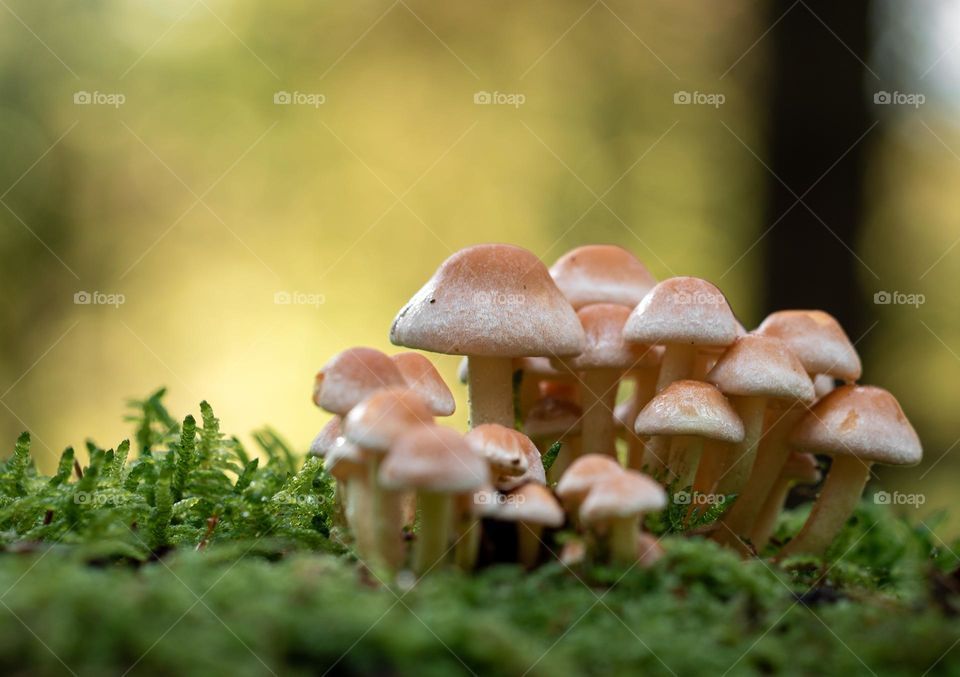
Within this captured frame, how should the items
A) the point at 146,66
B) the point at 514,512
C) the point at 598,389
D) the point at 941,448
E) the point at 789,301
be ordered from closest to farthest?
the point at 514,512 < the point at 598,389 < the point at 789,301 < the point at 941,448 < the point at 146,66

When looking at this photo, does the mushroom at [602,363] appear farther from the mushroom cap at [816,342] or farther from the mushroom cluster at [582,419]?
the mushroom cap at [816,342]

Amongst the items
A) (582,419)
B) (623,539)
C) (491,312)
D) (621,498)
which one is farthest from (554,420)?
(621,498)

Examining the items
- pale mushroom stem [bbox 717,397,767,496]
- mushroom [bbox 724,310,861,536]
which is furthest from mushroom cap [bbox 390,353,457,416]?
mushroom [bbox 724,310,861,536]

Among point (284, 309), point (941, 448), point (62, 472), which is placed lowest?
point (941, 448)

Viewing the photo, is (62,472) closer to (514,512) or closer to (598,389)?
(514,512)

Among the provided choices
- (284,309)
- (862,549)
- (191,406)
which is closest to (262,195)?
(284,309)

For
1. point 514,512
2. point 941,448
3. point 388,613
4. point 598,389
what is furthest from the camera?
point 941,448
